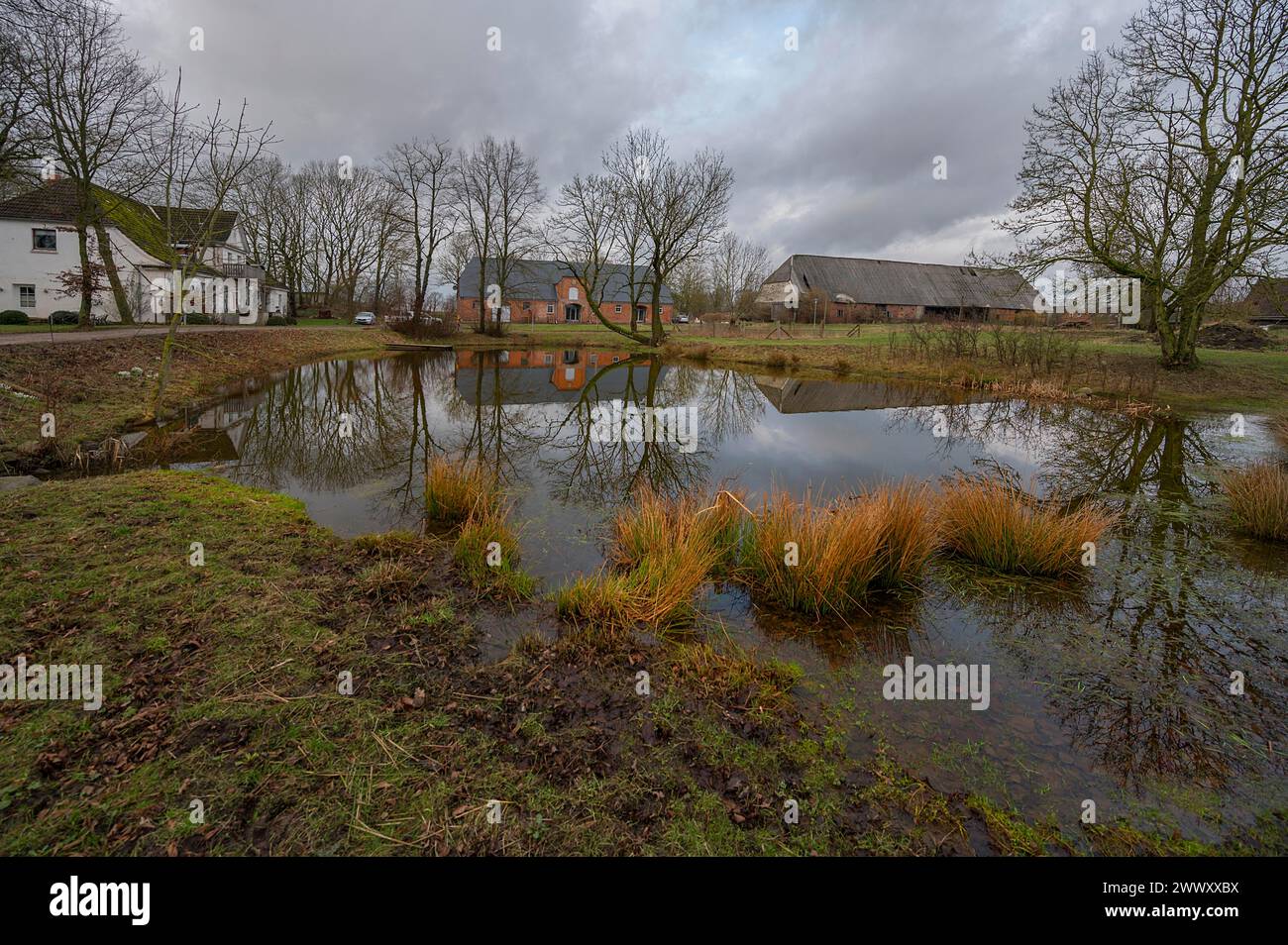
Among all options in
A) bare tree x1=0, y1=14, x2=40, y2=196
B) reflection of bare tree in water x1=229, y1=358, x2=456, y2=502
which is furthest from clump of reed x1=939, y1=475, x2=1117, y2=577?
bare tree x1=0, y1=14, x2=40, y2=196

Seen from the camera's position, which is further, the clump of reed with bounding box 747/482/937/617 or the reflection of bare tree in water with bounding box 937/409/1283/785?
the clump of reed with bounding box 747/482/937/617

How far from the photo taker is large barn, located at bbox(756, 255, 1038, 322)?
4788 centimetres

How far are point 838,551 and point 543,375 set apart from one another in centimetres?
1997

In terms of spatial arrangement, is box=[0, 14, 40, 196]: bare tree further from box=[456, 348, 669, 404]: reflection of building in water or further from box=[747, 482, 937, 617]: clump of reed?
box=[747, 482, 937, 617]: clump of reed

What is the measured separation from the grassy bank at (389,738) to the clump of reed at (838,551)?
109cm

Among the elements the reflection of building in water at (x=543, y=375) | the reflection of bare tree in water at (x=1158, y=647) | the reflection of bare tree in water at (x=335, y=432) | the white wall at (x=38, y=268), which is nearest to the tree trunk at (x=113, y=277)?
the white wall at (x=38, y=268)

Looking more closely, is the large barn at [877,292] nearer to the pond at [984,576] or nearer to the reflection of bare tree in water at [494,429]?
the pond at [984,576]

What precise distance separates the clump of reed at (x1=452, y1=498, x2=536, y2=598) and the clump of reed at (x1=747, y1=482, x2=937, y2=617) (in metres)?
2.23

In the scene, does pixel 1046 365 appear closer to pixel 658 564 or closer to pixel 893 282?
pixel 658 564

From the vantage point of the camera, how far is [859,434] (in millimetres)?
13039

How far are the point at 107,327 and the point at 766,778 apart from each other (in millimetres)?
28802

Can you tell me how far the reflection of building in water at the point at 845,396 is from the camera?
17047mm

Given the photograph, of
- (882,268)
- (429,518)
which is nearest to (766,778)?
(429,518)
